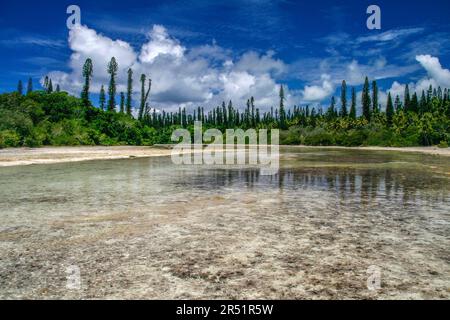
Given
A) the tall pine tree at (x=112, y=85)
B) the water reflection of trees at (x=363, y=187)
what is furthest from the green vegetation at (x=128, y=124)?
the water reflection of trees at (x=363, y=187)

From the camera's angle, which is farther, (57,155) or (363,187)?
(57,155)

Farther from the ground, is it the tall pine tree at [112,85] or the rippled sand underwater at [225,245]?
the tall pine tree at [112,85]

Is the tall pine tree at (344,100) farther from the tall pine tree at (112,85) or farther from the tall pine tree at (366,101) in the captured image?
the tall pine tree at (112,85)

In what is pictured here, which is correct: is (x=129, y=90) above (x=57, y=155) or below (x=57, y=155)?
above

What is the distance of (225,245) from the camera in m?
4.96

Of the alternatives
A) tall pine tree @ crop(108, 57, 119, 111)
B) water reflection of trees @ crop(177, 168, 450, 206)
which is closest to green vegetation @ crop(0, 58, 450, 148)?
tall pine tree @ crop(108, 57, 119, 111)

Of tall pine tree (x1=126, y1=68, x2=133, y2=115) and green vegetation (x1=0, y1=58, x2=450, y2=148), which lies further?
tall pine tree (x1=126, y1=68, x2=133, y2=115)

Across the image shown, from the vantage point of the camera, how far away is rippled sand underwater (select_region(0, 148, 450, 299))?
139 inches

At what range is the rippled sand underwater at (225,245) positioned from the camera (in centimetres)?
352

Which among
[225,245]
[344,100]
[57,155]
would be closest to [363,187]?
[225,245]

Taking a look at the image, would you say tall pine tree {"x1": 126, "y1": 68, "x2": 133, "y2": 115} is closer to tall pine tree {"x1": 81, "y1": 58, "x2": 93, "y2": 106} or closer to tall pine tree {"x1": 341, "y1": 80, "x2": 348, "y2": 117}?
tall pine tree {"x1": 81, "y1": 58, "x2": 93, "y2": 106}

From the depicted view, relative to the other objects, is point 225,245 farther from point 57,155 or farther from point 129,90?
point 129,90
